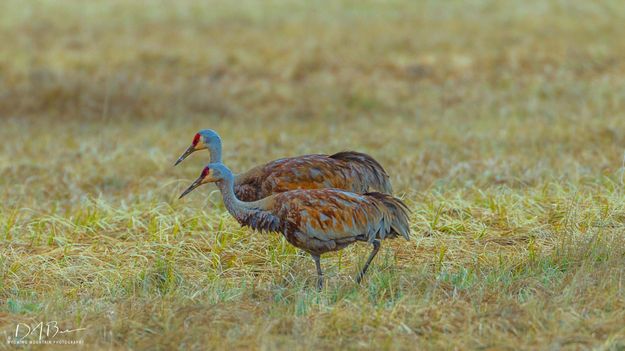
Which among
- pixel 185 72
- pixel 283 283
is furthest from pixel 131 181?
pixel 185 72

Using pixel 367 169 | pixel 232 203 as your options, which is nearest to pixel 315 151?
pixel 367 169

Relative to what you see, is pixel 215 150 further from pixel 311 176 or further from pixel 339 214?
pixel 339 214

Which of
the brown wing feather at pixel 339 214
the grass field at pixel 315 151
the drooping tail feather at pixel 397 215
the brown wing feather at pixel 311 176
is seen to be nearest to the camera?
the grass field at pixel 315 151

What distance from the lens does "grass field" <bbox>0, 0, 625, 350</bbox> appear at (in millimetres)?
4898

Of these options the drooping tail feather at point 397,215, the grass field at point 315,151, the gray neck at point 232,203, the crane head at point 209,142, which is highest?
the crane head at point 209,142

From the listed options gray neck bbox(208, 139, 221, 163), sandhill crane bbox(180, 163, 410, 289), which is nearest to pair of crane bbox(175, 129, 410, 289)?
sandhill crane bbox(180, 163, 410, 289)

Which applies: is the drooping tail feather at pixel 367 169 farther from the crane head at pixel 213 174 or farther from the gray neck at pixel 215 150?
the crane head at pixel 213 174

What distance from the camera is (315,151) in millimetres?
10102

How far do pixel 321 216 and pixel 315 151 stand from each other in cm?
466

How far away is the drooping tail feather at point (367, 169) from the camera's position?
6.75 m

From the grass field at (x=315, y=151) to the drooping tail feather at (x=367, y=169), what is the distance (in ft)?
1.50

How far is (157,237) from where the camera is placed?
6.82 metres

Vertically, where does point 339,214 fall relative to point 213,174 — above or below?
below

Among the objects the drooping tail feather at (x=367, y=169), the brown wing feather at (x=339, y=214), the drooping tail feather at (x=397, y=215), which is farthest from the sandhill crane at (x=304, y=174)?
the drooping tail feather at (x=397, y=215)
